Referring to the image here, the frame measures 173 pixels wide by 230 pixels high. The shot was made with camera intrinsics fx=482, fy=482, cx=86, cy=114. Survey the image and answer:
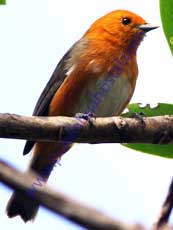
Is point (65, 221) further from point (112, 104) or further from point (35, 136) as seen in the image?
point (112, 104)

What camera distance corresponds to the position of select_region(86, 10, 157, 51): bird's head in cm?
599

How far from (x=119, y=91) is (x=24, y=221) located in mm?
1862

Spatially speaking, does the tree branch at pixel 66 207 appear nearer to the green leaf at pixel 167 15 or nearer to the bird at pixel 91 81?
the green leaf at pixel 167 15

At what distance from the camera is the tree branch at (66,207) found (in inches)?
25.6

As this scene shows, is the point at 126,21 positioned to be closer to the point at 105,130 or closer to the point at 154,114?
the point at 154,114

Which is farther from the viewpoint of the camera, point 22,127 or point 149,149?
point 149,149

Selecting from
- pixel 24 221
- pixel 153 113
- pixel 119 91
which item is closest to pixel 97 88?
pixel 119 91

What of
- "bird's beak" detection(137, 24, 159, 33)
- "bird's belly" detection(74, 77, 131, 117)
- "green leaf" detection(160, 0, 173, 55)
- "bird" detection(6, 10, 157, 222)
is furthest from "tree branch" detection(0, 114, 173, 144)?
"bird's beak" detection(137, 24, 159, 33)

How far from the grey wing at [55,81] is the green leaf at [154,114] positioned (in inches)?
106

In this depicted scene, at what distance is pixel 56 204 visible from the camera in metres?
0.67

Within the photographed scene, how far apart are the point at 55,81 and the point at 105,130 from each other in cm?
323

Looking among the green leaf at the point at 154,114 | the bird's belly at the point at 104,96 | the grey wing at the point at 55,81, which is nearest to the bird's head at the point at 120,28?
the grey wing at the point at 55,81

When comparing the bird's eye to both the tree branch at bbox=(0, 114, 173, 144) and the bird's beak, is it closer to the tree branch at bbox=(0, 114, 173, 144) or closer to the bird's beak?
the bird's beak

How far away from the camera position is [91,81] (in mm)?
5219
